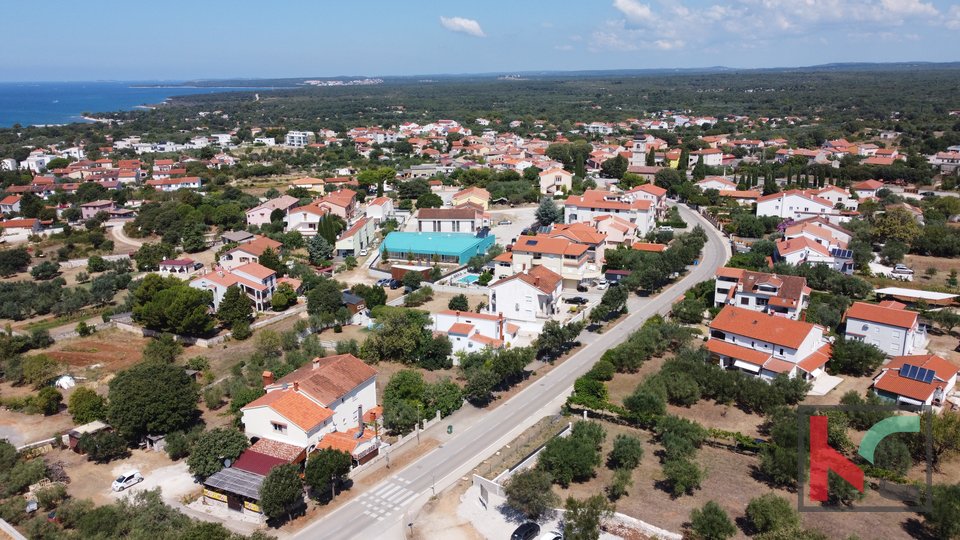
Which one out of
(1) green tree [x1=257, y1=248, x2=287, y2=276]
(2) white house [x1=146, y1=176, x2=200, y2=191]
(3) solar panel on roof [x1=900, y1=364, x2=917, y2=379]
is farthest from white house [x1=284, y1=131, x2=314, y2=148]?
(3) solar panel on roof [x1=900, y1=364, x2=917, y2=379]

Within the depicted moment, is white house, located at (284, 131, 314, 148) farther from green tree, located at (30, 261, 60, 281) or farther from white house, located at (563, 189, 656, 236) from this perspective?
white house, located at (563, 189, 656, 236)

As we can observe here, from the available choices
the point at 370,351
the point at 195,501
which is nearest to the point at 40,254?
the point at 370,351

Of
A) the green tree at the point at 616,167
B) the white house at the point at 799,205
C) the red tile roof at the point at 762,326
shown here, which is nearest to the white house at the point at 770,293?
the red tile roof at the point at 762,326

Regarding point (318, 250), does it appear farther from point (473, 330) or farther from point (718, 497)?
point (718, 497)

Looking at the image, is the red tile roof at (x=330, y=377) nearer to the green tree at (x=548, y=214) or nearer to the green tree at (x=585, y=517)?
the green tree at (x=585, y=517)

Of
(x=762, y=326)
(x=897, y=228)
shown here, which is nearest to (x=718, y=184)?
(x=897, y=228)
